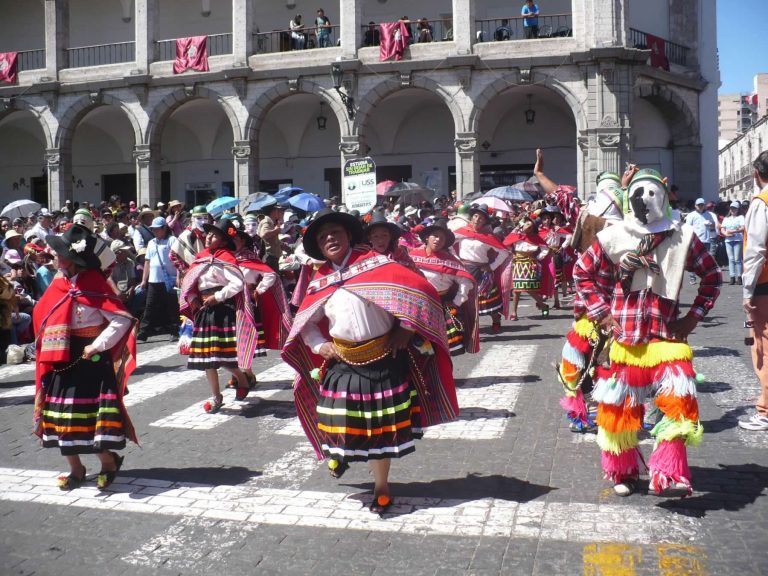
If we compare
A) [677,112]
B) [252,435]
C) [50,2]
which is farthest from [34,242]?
[677,112]

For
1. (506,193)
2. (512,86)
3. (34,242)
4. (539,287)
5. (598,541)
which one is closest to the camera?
(598,541)

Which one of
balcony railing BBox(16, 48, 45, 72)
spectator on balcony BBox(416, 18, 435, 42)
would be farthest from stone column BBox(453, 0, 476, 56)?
balcony railing BBox(16, 48, 45, 72)

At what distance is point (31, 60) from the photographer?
3216 centimetres

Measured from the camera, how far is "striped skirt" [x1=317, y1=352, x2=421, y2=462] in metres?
4.84

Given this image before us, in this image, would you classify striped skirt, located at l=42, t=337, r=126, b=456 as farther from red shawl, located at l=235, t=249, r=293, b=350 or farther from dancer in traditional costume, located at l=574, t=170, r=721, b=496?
dancer in traditional costume, located at l=574, t=170, r=721, b=496

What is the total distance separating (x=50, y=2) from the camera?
28859mm

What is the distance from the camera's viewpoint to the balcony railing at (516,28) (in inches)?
1008

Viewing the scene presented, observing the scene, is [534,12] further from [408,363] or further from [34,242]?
[408,363]

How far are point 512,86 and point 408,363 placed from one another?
2138 cm

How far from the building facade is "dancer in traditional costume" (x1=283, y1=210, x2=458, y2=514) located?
20629 millimetres

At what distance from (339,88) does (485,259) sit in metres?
15.2

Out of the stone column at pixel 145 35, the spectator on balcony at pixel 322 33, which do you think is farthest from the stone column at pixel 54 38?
the spectator on balcony at pixel 322 33

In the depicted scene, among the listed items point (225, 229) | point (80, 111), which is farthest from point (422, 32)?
point (225, 229)

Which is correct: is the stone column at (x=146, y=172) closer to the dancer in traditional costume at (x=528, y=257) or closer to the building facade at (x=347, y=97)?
the building facade at (x=347, y=97)
